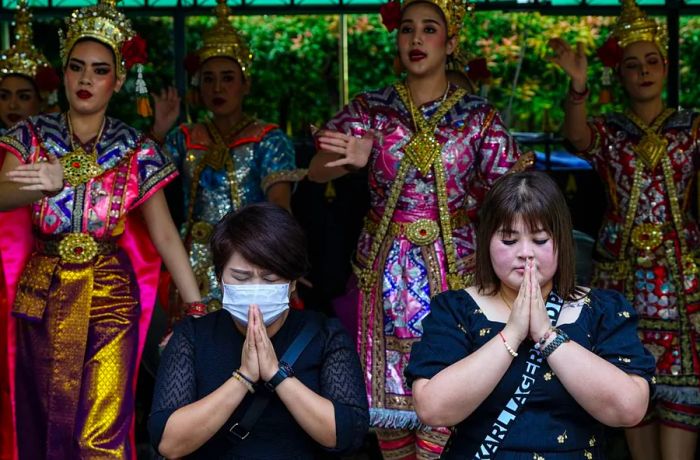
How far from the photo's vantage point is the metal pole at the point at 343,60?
8188mm

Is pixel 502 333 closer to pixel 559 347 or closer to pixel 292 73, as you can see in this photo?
pixel 559 347

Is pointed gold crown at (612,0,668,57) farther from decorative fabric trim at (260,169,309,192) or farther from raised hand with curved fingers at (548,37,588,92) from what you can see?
decorative fabric trim at (260,169,309,192)

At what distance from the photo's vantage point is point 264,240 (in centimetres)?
290

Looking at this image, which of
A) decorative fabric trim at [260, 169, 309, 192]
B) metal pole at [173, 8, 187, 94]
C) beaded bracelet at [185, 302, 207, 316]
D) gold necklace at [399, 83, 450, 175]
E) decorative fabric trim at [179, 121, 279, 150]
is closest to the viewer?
beaded bracelet at [185, 302, 207, 316]

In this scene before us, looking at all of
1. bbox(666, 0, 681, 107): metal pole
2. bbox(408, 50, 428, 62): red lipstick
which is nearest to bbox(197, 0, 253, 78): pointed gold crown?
bbox(408, 50, 428, 62): red lipstick

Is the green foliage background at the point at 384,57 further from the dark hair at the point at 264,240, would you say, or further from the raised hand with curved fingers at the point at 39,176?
the dark hair at the point at 264,240

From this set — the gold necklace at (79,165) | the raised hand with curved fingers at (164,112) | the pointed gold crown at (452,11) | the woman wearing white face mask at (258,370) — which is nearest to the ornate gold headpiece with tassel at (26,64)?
the raised hand with curved fingers at (164,112)

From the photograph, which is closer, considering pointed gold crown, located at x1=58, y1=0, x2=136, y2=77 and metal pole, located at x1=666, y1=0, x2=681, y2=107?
pointed gold crown, located at x1=58, y1=0, x2=136, y2=77

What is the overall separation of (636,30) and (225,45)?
5.78 feet

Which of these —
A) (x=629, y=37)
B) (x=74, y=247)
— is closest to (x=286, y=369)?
(x=74, y=247)

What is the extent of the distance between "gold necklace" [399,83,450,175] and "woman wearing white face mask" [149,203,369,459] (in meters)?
1.22

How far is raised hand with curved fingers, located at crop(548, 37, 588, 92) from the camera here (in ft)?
14.5

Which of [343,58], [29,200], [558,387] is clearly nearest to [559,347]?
[558,387]

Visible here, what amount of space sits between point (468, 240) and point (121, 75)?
1338 millimetres
